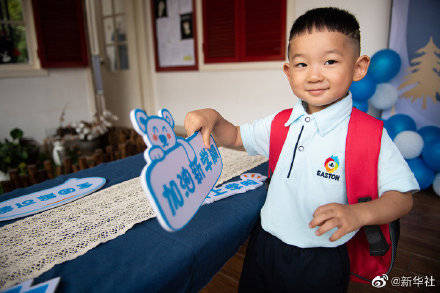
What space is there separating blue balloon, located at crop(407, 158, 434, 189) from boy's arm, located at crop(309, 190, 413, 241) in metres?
2.09

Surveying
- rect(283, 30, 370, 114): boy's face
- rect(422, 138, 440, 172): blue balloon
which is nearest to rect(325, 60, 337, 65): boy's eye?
rect(283, 30, 370, 114): boy's face

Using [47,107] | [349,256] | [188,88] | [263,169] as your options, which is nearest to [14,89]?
[47,107]

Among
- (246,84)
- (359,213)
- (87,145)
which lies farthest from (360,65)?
(246,84)

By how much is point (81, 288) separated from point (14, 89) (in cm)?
337

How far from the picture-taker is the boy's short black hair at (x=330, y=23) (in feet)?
2.12

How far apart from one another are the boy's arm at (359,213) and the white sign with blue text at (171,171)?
259mm

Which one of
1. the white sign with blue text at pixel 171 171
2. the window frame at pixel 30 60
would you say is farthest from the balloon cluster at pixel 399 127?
the window frame at pixel 30 60

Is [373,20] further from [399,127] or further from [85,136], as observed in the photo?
[85,136]

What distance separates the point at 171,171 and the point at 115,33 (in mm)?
5227

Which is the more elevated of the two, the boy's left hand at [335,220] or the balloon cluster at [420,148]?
the boy's left hand at [335,220]

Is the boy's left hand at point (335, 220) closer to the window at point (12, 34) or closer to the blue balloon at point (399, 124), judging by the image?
the blue balloon at point (399, 124)

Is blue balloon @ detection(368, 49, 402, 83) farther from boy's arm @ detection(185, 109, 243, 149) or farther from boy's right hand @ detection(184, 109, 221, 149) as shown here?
boy's right hand @ detection(184, 109, 221, 149)

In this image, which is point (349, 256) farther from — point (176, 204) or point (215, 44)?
point (215, 44)

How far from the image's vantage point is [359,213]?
0.60 metres
